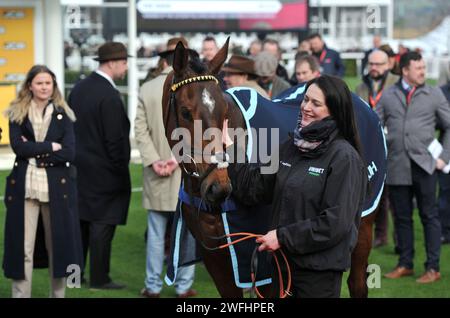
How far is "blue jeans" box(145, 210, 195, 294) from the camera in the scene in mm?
8047

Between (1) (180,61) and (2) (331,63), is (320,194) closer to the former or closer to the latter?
(1) (180,61)

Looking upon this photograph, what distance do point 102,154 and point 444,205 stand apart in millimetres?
4509

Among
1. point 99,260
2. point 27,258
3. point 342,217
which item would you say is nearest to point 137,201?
point 99,260

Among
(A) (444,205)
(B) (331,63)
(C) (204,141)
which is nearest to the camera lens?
(C) (204,141)

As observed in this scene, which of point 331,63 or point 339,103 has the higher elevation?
point 339,103

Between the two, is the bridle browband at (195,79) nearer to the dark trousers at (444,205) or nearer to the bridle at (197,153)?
the bridle at (197,153)

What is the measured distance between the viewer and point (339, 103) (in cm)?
→ 469

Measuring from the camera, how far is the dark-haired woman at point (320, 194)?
15.0 feet

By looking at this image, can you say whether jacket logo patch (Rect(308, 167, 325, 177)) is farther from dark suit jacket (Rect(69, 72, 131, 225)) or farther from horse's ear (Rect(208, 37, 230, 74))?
dark suit jacket (Rect(69, 72, 131, 225))

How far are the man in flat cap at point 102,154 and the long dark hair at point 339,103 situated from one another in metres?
3.85

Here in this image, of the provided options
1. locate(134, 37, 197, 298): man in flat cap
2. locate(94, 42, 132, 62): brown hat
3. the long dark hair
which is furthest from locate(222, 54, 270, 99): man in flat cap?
the long dark hair

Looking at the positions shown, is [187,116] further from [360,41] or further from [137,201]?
[360,41]

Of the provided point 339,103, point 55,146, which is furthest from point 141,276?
point 339,103

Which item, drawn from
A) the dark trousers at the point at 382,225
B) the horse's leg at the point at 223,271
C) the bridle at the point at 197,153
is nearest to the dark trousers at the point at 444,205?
the dark trousers at the point at 382,225
